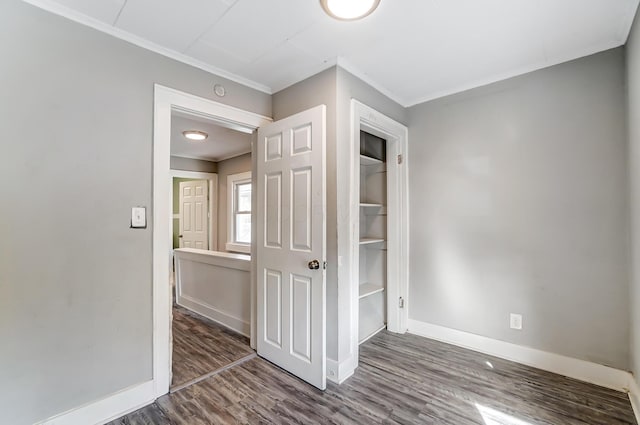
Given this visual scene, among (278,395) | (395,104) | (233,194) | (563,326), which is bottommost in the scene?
(278,395)

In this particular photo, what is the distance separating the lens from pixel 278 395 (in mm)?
1963

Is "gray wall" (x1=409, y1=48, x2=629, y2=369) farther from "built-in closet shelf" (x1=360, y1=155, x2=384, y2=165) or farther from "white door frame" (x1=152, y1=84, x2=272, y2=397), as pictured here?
"white door frame" (x1=152, y1=84, x2=272, y2=397)

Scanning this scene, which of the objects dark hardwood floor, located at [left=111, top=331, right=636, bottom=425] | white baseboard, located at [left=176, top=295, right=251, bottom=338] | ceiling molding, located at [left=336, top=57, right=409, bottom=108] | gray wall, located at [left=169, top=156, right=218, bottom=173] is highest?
ceiling molding, located at [left=336, top=57, right=409, bottom=108]

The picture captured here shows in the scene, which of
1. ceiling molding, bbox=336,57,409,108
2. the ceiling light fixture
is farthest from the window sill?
ceiling molding, bbox=336,57,409,108

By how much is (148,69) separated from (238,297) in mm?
2293

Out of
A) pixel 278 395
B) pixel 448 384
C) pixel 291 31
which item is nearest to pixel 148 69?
pixel 291 31

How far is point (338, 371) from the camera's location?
2.11 metres

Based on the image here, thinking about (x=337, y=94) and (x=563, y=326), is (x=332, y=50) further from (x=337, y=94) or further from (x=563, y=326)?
(x=563, y=326)

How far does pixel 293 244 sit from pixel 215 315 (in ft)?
6.20

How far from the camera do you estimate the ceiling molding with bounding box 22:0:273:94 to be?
1574 mm

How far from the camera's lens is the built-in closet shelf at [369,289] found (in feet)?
9.18

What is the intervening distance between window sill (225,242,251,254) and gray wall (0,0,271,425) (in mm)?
3068

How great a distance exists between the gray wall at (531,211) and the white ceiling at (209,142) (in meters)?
2.51

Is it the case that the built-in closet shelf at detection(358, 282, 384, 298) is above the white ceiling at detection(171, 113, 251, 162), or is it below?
below
